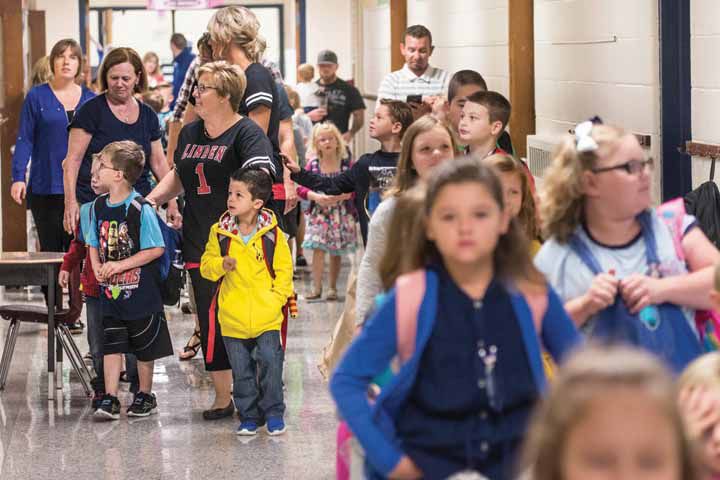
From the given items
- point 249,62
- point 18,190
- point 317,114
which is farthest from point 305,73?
point 249,62

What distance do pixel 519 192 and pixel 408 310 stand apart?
1.73 meters

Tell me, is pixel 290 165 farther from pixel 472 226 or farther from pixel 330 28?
pixel 330 28

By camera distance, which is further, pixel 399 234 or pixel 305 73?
pixel 305 73

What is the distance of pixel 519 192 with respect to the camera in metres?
4.34

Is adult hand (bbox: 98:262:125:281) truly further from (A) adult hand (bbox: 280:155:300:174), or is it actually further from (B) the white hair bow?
(B) the white hair bow

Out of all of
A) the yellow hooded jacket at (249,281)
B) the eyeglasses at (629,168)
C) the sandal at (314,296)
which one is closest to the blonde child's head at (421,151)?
the eyeglasses at (629,168)

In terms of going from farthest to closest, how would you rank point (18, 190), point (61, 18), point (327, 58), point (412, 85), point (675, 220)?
1. point (61, 18)
2. point (327, 58)
3. point (412, 85)
4. point (18, 190)
5. point (675, 220)

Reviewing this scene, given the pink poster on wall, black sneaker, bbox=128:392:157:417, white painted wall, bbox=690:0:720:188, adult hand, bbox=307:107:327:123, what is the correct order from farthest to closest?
the pink poster on wall, adult hand, bbox=307:107:327:123, black sneaker, bbox=128:392:157:417, white painted wall, bbox=690:0:720:188

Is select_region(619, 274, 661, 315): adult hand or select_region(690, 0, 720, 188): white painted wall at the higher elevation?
select_region(690, 0, 720, 188): white painted wall

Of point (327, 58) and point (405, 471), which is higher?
point (327, 58)

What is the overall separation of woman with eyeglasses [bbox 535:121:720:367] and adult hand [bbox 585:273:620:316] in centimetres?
2

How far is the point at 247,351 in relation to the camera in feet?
19.5

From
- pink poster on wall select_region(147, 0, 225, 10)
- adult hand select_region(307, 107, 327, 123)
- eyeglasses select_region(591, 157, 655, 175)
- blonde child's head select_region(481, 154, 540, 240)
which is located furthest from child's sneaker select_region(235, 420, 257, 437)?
pink poster on wall select_region(147, 0, 225, 10)

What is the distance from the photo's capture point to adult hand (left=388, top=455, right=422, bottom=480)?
2.65m
